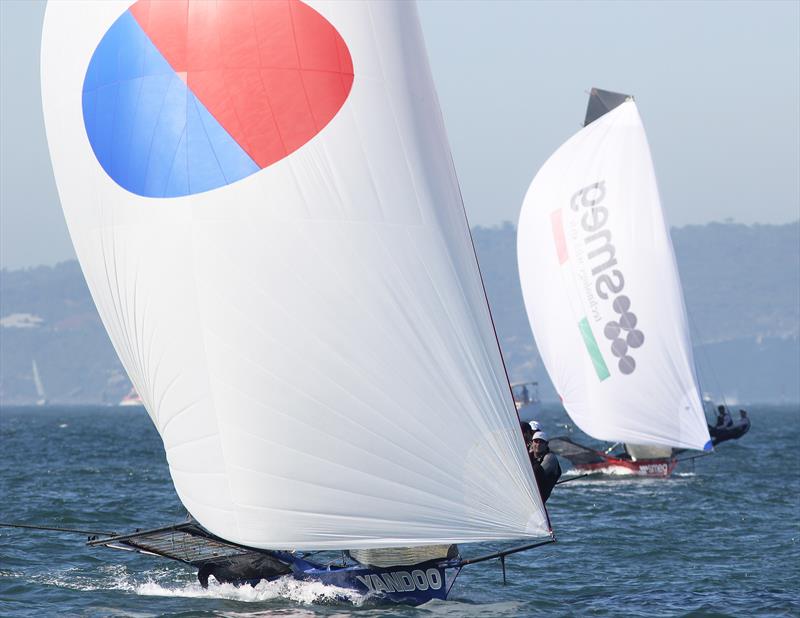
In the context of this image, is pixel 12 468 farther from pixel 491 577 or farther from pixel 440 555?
pixel 440 555

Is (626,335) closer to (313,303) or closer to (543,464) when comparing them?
(543,464)

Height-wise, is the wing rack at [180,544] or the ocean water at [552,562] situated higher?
the wing rack at [180,544]

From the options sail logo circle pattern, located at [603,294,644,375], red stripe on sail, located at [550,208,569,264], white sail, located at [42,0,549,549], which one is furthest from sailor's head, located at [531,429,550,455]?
red stripe on sail, located at [550,208,569,264]

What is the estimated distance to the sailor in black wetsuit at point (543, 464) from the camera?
14.4 m

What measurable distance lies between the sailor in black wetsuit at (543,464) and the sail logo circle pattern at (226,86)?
4.23 meters

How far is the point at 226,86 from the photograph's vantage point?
40.3 feet

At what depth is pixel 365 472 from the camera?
484 inches

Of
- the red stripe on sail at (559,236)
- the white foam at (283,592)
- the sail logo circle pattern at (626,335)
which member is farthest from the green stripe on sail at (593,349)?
the white foam at (283,592)

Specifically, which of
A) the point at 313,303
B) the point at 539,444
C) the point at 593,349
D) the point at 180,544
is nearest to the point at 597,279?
the point at 593,349

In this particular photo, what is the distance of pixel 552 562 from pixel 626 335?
11.6 m

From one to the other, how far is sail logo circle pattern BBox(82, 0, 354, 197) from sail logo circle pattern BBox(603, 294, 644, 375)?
700 inches

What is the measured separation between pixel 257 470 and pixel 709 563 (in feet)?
27.8

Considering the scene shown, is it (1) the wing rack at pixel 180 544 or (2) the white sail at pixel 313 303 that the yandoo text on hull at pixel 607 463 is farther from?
(2) the white sail at pixel 313 303

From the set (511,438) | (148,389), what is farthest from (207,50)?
(511,438)
